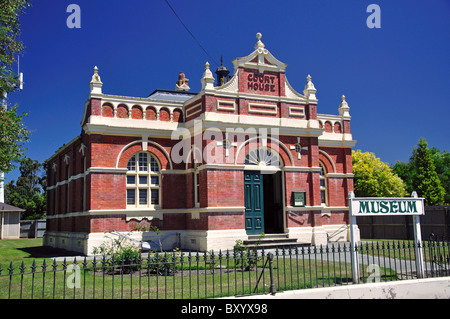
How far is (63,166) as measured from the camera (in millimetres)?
25156

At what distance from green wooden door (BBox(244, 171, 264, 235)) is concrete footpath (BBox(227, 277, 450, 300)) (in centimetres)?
1020

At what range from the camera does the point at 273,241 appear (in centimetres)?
1908

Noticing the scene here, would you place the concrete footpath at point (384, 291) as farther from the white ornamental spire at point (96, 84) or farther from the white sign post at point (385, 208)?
the white ornamental spire at point (96, 84)

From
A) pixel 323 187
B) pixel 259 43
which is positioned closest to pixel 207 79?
pixel 259 43

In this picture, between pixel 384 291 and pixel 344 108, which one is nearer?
pixel 384 291

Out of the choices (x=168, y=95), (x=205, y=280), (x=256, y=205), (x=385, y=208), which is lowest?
(x=205, y=280)

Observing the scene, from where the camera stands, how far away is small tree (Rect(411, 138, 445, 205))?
3822cm

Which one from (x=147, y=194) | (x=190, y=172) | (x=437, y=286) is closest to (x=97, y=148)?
(x=147, y=194)

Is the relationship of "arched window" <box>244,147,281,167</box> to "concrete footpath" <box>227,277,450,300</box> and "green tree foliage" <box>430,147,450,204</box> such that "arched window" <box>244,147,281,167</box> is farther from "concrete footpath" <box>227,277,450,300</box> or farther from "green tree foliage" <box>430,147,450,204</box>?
"green tree foliage" <box>430,147,450,204</box>

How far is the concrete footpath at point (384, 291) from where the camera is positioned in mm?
8875

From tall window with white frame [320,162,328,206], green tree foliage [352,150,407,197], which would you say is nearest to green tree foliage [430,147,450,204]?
green tree foliage [352,150,407,197]

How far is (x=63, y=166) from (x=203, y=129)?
34.8 ft

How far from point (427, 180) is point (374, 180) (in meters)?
8.50

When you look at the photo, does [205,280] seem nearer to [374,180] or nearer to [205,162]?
[205,162]
